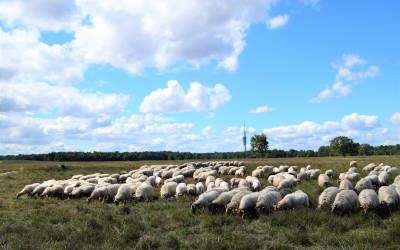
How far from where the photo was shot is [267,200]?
1638 centimetres

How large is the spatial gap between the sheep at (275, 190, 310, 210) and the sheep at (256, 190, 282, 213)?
26cm

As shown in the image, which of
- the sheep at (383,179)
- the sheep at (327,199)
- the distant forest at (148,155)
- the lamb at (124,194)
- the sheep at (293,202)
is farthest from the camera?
the distant forest at (148,155)

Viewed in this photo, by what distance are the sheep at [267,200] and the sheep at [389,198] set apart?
3640 mm

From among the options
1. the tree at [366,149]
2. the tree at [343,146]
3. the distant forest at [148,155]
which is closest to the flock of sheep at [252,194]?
the tree at [343,146]

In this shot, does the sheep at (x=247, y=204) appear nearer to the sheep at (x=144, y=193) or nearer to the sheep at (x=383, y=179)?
the sheep at (x=144, y=193)

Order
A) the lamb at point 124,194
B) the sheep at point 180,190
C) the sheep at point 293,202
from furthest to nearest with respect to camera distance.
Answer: the sheep at point 180,190 < the lamb at point 124,194 < the sheep at point 293,202

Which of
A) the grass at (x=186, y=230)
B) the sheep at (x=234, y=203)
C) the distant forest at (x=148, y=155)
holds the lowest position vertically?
the grass at (x=186, y=230)

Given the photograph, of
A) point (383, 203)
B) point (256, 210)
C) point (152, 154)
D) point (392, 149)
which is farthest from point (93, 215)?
point (392, 149)

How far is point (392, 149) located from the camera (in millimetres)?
A: 139250

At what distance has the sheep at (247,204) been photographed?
16047 millimetres

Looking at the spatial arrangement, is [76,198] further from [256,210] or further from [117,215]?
[256,210]

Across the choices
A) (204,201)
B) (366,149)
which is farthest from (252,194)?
(366,149)

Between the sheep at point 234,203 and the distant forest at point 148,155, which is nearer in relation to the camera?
the sheep at point 234,203

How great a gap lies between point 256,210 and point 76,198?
1166 centimetres
